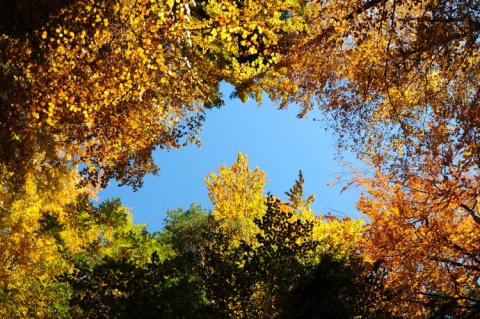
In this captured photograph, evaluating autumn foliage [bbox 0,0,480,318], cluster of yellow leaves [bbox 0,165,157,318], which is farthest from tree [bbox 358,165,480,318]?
cluster of yellow leaves [bbox 0,165,157,318]

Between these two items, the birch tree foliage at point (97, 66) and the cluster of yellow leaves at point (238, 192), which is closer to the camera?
the birch tree foliage at point (97, 66)

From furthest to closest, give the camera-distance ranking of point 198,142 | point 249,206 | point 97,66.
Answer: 1. point 249,206
2. point 198,142
3. point 97,66

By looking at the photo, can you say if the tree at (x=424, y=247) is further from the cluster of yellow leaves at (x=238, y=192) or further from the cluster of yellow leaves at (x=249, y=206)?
the cluster of yellow leaves at (x=238, y=192)

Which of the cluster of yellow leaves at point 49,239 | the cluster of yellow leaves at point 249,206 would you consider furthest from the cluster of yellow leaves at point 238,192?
the cluster of yellow leaves at point 49,239

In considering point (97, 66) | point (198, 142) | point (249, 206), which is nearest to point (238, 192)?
point (249, 206)

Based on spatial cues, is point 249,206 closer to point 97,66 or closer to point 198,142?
point 198,142

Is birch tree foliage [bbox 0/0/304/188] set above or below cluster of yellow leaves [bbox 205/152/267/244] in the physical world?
below

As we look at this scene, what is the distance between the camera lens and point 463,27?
740 cm

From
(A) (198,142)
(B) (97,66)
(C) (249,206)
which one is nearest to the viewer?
(B) (97,66)

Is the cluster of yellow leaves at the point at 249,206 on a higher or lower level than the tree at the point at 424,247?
higher

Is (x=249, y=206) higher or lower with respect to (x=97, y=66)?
higher

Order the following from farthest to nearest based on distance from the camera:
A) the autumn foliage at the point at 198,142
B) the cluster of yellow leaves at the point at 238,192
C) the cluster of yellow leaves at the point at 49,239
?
the cluster of yellow leaves at the point at 238,192 → the cluster of yellow leaves at the point at 49,239 → the autumn foliage at the point at 198,142

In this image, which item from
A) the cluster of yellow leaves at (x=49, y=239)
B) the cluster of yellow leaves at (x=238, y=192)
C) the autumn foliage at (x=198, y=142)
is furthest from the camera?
the cluster of yellow leaves at (x=238, y=192)

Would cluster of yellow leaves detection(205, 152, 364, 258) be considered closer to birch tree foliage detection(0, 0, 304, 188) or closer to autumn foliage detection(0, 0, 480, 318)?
autumn foliage detection(0, 0, 480, 318)
